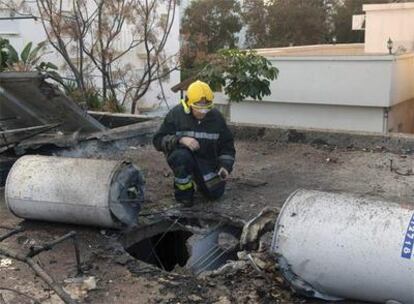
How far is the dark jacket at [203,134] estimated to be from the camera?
5.20 m

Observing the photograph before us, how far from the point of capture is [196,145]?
5090 mm

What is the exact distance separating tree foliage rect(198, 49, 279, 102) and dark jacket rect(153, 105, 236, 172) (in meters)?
3.19

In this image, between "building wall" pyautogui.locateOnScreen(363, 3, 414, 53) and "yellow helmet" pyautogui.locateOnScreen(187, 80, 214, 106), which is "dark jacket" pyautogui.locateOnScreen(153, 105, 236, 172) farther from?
"building wall" pyautogui.locateOnScreen(363, 3, 414, 53)

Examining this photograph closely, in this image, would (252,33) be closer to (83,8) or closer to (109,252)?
(83,8)

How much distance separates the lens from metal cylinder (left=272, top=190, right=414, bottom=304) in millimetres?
3211

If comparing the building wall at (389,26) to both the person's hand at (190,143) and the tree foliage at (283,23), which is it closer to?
the person's hand at (190,143)

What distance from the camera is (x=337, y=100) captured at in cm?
1048

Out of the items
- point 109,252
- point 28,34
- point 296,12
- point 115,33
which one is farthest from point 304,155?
point 296,12

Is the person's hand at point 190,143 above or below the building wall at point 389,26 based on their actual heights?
below

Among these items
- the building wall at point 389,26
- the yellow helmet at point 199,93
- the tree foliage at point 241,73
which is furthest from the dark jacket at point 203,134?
the building wall at point 389,26

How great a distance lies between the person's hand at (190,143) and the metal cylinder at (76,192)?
539mm

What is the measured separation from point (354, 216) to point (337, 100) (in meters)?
7.36

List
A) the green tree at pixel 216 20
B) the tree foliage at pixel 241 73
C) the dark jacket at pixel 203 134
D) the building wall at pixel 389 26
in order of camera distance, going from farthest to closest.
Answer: the green tree at pixel 216 20 → the building wall at pixel 389 26 → the tree foliage at pixel 241 73 → the dark jacket at pixel 203 134

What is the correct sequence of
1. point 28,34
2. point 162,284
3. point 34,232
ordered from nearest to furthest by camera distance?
point 162,284, point 34,232, point 28,34
